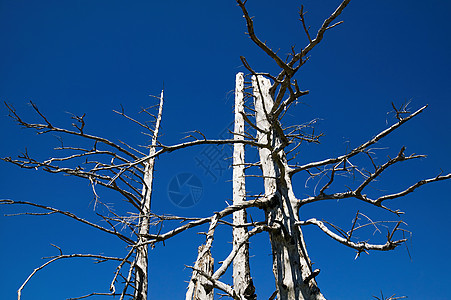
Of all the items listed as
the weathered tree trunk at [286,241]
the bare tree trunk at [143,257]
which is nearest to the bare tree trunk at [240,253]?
the weathered tree trunk at [286,241]

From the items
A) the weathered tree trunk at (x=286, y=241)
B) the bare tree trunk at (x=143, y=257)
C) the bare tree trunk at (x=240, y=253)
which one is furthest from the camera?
the bare tree trunk at (x=240, y=253)

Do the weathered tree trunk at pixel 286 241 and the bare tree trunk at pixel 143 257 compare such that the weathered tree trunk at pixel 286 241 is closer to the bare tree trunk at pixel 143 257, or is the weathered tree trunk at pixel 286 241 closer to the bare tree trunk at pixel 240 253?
the bare tree trunk at pixel 240 253

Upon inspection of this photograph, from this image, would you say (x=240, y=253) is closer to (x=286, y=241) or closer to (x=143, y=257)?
(x=143, y=257)

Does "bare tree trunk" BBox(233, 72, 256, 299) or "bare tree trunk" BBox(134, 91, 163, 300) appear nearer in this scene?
"bare tree trunk" BBox(134, 91, 163, 300)

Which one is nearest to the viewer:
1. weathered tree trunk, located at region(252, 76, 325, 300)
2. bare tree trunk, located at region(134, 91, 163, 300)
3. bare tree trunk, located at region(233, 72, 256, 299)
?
weathered tree trunk, located at region(252, 76, 325, 300)

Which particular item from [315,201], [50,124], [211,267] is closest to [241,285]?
[211,267]

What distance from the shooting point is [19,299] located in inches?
159

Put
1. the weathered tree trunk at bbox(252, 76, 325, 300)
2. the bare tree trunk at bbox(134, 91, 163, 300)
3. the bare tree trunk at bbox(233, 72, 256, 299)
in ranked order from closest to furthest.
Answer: the weathered tree trunk at bbox(252, 76, 325, 300)
the bare tree trunk at bbox(134, 91, 163, 300)
the bare tree trunk at bbox(233, 72, 256, 299)

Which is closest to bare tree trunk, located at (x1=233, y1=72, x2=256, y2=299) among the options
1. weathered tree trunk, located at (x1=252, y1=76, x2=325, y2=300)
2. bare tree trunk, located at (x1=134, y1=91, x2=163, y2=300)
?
weathered tree trunk, located at (x1=252, y1=76, x2=325, y2=300)

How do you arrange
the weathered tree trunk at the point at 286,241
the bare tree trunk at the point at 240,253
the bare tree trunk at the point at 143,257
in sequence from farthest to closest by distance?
the bare tree trunk at the point at 240,253 → the bare tree trunk at the point at 143,257 → the weathered tree trunk at the point at 286,241

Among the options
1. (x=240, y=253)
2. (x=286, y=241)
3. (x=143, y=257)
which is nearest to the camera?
(x=286, y=241)

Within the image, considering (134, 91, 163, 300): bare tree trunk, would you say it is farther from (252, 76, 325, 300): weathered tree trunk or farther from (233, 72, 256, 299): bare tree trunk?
(252, 76, 325, 300): weathered tree trunk

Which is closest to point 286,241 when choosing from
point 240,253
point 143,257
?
point 240,253

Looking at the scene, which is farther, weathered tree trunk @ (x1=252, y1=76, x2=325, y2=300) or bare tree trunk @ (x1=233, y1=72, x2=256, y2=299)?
bare tree trunk @ (x1=233, y1=72, x2=256, y2=299)
